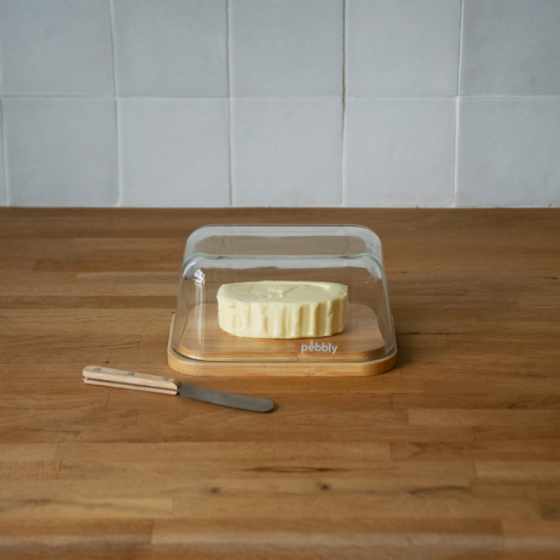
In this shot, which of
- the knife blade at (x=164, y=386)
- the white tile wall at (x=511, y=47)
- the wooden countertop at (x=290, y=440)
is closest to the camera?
the wooden countertop at (x=290, y=440)

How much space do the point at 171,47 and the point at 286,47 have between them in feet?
0.79

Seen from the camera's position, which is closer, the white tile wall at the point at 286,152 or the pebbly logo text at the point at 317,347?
the pebbly logo text at the point at 317,347

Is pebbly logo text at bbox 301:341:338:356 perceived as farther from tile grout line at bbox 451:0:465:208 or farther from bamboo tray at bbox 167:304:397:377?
tile grout line at bbox 451:0:465:208

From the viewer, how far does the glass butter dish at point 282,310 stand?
83 cm

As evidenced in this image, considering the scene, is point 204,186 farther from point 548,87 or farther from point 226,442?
point 226,442

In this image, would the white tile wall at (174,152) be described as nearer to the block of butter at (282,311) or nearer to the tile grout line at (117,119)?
the tile grout line at (117,119)

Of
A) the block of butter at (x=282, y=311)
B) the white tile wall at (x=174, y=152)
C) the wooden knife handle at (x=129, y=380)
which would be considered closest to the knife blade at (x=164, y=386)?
the wooden knife handle at (x=129, y=380)

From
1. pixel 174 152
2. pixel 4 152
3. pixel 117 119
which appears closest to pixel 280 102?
pixel 174 152

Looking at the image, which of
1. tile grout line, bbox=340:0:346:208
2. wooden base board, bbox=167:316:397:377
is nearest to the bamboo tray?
wooden base board, bbox=167:316:397:377

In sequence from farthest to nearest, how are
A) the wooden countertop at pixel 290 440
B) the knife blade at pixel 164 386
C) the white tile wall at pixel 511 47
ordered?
1. the white tile wall at pixel 511 47
2. the knife blade at pixel 164 386
3. the wooden countertop at pixel 290 440

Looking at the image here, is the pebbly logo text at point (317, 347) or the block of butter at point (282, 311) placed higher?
the block of butter at point (282, 311)

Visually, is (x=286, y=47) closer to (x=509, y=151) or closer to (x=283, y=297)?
(x=509, y=151)

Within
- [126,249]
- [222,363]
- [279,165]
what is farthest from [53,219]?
[222,363]

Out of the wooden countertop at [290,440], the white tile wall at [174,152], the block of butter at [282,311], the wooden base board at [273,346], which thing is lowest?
the wooden countertop at [290,440]
